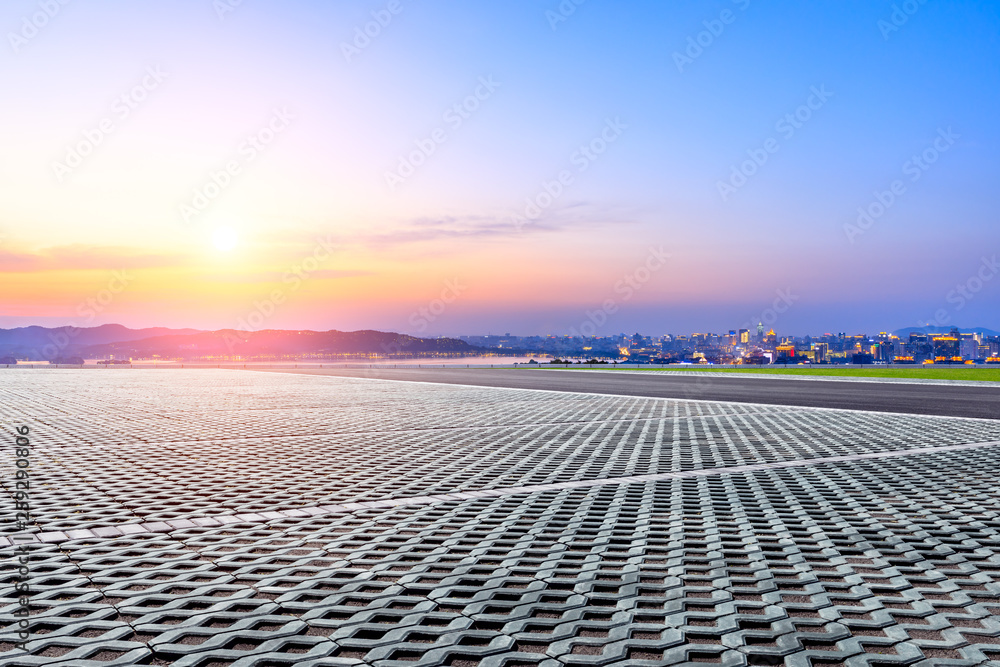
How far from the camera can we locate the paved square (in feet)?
13.2

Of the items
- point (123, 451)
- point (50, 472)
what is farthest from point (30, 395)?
point (50, 472)

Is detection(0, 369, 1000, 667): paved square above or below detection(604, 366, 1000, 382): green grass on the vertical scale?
below

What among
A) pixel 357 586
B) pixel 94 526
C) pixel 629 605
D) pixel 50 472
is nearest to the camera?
pixel 629 605

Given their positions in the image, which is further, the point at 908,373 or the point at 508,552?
the point at 908,373

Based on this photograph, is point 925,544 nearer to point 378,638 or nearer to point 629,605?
point 629,605

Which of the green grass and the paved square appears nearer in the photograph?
the paved square

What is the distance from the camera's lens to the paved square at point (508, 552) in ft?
13.2

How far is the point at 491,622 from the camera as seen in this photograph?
4.31 m

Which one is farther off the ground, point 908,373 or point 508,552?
point 908,373

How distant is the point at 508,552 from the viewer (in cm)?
579

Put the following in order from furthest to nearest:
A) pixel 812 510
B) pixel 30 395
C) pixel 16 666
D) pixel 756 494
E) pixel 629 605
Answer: pixel 30 395 < pixel 756 494 < pixel 812 510 < pixel 629 605 < pixel 16 666

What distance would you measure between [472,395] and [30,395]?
48.8 ft

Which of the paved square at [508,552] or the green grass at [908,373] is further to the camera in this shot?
the green grass at [908,373]

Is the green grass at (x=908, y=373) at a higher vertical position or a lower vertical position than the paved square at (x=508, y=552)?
higher
